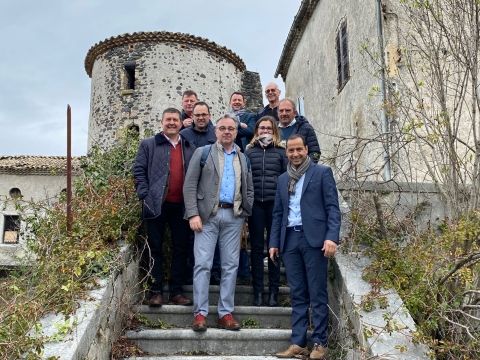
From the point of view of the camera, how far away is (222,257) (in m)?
4.67

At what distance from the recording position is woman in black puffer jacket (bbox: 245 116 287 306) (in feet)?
16.5

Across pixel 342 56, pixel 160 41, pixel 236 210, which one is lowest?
pixel 236 210

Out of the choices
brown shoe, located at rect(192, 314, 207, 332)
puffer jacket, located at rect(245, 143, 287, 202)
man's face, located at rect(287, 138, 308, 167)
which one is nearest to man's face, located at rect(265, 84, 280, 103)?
puffer jacket, located at rect(245, 143, 287, 202)

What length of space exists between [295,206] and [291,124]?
1519mm

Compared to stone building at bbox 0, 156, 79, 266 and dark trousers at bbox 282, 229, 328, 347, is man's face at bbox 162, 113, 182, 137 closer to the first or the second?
dark trousers at bbox 282, 229, 328, 347

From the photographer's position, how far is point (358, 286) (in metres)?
4.20

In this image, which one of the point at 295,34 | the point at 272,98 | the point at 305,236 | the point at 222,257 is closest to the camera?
the point at 305,236

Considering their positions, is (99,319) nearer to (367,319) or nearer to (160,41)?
(367,319)

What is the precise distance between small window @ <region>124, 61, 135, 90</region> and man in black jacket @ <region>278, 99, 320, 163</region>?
13.5 meters

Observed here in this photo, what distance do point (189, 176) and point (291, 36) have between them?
428 inches

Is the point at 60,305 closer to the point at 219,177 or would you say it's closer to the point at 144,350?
the point at 144,350

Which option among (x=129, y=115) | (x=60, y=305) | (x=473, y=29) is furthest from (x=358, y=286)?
(x=129, y=115)

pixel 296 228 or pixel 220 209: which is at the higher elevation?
pixel 220 209

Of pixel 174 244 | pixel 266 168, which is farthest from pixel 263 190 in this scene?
pixel 174 244
